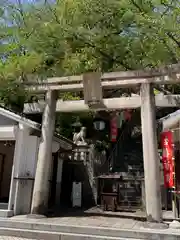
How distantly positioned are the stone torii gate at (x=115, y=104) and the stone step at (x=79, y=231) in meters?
0.93

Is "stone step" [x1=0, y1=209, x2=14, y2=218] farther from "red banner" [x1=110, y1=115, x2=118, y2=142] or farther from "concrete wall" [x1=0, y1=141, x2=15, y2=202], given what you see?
"red banner" [x1=110, y1=115, x2=118, y2=142]

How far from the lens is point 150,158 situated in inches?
326

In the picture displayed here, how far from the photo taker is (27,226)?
778 cm

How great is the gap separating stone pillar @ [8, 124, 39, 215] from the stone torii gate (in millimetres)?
774

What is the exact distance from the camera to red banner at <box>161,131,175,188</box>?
29.0ft

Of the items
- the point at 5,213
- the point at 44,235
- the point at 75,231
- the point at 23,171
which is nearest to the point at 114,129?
the point at 23,171

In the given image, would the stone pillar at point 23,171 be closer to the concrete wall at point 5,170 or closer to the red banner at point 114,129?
the concrete wall at point 5,170

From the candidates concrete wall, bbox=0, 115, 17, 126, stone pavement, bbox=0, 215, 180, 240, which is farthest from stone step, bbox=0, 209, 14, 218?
concrete wall, bbox=0, 115, 17, 126

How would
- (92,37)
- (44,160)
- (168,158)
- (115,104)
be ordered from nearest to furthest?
(168,158) → (44,160) → (115,104) → (92,37)

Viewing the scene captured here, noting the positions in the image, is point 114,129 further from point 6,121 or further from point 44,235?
point 44,235

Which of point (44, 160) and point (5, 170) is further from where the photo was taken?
point (5, 170)

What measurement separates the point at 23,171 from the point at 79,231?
3.62m

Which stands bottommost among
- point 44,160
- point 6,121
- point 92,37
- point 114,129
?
point 44,160

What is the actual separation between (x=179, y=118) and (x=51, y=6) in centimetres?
780
